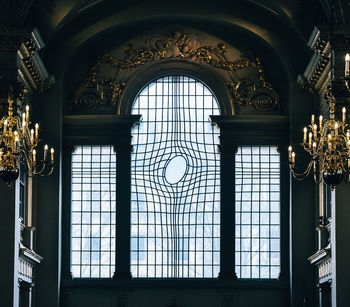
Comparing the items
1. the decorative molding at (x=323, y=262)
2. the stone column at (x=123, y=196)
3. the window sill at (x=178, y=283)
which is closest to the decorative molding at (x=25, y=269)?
the window sill at (x=178, y=283)

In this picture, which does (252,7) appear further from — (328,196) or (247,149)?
(328,196)

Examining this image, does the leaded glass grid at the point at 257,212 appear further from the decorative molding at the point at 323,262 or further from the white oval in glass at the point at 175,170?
the decorative molding at the point at 323,262

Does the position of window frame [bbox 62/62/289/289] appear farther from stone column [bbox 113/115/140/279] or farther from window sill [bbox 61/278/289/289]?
stone column [bbox 113/115/140/279]

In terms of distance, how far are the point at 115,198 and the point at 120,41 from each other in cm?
392

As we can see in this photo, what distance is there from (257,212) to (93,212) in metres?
4.02

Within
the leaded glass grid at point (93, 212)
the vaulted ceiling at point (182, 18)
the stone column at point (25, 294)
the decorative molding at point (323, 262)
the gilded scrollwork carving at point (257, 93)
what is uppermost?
the vaulted ceiling at point (182, 18)

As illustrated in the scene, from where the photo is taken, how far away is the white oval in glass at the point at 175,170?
26266 millimetres

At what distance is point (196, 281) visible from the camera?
25609 mm

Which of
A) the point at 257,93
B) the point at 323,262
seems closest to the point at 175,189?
the point at 257,93

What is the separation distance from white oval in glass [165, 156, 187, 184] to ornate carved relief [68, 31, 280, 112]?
6.65 feet

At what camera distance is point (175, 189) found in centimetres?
2623

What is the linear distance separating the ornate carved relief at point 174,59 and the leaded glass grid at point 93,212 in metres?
1.26

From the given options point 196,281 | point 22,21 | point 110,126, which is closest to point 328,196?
point 196,281

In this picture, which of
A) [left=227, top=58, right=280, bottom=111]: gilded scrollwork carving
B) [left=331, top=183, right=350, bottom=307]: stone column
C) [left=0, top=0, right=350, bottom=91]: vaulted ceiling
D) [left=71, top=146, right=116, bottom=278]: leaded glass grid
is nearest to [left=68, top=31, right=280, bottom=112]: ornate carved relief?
[left=227, top=58, right=280, bottom=111]: gilded scrollwork carving
